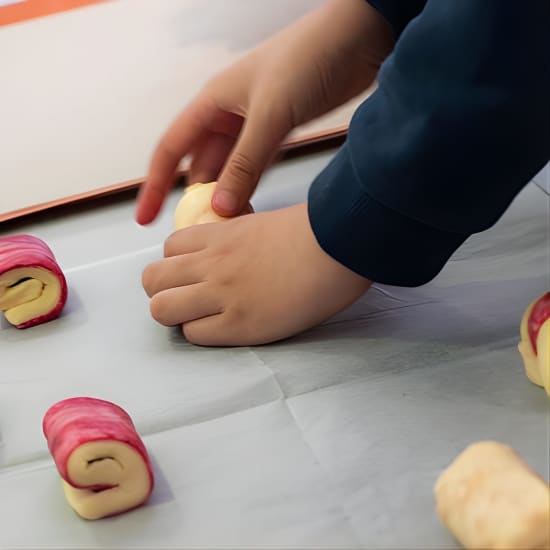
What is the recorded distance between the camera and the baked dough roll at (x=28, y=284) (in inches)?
29.7

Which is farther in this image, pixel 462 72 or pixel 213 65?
pixel 213 65

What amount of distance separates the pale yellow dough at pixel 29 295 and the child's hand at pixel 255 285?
0.08 meters

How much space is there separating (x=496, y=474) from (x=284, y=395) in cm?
19

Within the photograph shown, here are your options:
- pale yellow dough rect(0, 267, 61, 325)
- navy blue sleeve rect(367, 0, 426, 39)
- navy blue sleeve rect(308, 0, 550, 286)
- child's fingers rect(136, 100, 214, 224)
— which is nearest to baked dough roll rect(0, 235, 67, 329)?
pale yellow dough rect(0, 267, 61, 325)

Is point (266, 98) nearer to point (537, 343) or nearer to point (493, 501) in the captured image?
point (537, 343)

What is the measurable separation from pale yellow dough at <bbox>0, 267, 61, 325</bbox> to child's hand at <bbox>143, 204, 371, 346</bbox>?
83 millimetres

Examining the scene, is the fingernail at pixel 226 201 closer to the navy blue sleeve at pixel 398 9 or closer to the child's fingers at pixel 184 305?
the child's fingers at pixel 184 305

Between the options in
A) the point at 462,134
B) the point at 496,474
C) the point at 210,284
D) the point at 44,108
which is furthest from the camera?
the point at 44,108

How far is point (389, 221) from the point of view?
0.68 m

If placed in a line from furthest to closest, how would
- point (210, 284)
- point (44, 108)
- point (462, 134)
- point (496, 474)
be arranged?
point (44, 108), point (210, 284), point (462, 134), point (496, 474)

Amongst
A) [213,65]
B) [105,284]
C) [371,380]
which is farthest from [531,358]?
[213,65]

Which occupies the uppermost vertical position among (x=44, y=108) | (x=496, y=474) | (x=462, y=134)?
(x=462, y=134)

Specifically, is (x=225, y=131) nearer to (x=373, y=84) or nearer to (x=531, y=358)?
(x=373, y=84)

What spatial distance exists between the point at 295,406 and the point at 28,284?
0.82 feet
